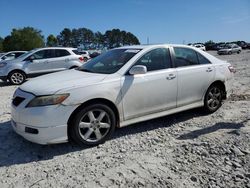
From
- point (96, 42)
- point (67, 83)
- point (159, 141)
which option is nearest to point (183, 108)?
point (159, 141)

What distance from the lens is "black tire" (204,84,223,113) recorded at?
5.58m

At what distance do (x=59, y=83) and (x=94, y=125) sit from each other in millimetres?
822

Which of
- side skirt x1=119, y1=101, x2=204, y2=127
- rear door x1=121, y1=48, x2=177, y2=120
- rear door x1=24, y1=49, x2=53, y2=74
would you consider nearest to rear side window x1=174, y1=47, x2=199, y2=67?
rear door x1=121, y1=48, x2=177, y2=120

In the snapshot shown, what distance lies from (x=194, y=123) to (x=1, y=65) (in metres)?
9.60

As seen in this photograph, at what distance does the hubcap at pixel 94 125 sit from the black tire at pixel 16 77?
28.8ft

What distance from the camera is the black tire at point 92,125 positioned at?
3.98 metres

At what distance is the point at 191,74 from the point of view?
5.20 m

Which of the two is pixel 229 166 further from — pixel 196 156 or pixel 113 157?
pixel 113 157

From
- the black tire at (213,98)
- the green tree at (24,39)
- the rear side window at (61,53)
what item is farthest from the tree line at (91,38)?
the black tire at (213,98)

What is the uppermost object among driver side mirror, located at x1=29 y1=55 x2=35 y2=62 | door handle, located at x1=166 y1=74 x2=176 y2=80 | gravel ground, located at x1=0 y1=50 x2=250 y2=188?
driver side mirror, located at x1=29 y1=55 x2=35 y2=62

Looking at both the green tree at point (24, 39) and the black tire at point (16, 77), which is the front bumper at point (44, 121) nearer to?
the black tire at point (16, 77)

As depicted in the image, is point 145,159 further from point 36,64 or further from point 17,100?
point 36,64

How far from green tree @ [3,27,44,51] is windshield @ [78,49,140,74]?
61.8 m

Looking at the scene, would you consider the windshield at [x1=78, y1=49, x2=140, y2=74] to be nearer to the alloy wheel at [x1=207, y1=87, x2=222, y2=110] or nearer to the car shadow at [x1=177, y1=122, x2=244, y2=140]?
the car shadow at [x1=177, y1=122, x2=244, y2=140]
